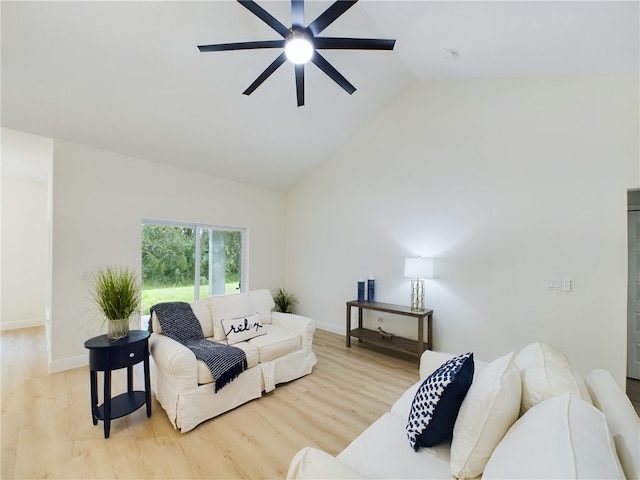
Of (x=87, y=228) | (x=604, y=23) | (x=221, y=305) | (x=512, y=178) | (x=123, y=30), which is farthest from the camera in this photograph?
(x=87, y=228)

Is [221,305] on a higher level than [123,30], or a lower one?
lower

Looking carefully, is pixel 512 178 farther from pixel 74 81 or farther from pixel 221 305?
pixel 74 81

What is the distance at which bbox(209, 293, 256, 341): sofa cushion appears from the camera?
2893 mm

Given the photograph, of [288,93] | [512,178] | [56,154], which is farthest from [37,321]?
[512,178]

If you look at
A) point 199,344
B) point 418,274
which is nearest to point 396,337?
point 418,274

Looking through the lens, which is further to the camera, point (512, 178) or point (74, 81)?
point (512, 178)

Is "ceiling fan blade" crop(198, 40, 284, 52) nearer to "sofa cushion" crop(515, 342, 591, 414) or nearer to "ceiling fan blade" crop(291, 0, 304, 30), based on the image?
"ceiling fan blade" crop(291, 0, 304, 30)

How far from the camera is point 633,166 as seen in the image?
2615 millimetres

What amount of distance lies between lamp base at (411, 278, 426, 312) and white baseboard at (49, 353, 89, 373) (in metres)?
4.17

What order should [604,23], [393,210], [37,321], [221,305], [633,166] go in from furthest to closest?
[37,321]
[393,210]
[221,305]
[633,166]
[604,23]

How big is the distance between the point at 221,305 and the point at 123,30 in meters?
2.66

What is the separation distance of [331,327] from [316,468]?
390cm

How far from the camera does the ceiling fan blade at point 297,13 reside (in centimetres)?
176

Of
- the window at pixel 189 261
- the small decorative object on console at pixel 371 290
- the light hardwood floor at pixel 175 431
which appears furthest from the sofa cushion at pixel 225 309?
the small decorative object on console at pixel 371 290
